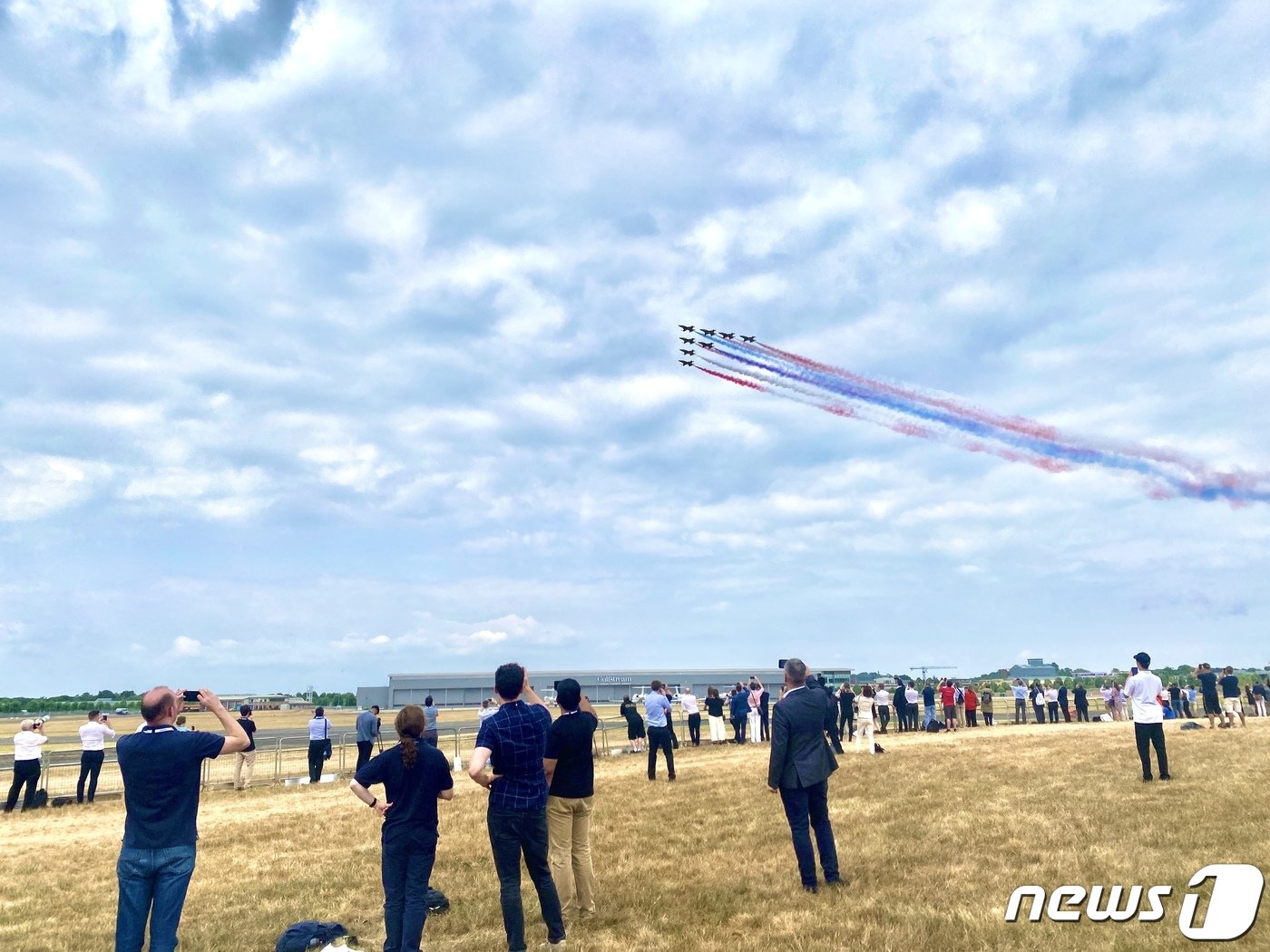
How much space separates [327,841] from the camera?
45.3 feet

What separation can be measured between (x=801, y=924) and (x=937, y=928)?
116cm

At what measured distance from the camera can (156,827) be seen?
19.4 ft

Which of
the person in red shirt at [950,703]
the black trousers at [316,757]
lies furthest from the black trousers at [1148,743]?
the black trousers at [316,757]

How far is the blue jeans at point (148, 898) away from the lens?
231 inches

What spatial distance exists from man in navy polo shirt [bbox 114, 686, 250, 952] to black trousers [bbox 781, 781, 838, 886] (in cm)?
553

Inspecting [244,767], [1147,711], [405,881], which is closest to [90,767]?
[244,767]

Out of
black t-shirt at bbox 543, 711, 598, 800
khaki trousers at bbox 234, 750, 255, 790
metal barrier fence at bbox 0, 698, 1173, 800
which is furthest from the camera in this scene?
metal barrier fence at bbox 0, 698, 1173, 800

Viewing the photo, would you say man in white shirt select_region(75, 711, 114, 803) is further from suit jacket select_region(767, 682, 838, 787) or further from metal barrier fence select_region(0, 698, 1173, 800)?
suit jacket select_region(767, 682, 838, 787)

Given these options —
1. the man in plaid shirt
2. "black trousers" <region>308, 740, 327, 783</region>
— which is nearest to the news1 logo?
the man in plaid shirt

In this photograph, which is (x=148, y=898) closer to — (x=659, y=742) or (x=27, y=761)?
(x=659, y=742)

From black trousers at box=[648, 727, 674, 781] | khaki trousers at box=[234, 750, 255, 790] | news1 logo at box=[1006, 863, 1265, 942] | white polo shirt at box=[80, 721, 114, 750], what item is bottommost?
khaki trousers at box=[234, 750, 255, 790]

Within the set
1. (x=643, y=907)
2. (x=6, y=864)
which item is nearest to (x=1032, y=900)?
(x=643, y=907)

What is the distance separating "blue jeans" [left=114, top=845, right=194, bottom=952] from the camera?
5.88 meters

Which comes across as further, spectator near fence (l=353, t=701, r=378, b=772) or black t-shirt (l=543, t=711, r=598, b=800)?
spectator near fence (l=353, t=701, r=378, b=772)
